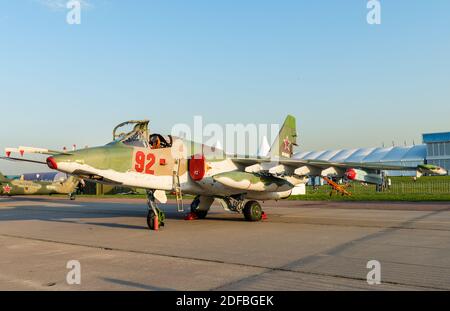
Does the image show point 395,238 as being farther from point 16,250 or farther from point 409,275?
point 16,250

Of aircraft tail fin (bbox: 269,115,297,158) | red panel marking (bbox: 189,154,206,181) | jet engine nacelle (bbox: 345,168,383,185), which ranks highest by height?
aircraft tail fin (bbox: 269,115,297,158)

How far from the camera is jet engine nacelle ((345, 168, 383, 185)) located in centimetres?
1342

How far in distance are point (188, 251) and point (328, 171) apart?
24.8ft

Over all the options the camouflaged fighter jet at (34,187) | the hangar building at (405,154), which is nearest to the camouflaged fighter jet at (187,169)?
the camouflaged fighter jet at (34,187)

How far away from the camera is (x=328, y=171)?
14086mm

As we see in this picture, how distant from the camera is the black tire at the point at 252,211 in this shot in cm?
1406

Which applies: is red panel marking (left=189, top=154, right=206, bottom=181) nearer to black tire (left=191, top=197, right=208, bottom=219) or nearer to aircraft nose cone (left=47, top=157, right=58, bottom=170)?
black tire (left=191, top=197, right=208, bottom=219)

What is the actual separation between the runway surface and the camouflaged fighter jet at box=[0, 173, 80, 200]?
2648cm

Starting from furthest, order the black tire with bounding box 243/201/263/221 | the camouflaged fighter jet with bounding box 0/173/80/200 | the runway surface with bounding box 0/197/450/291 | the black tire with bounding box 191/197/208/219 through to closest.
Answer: the camouflaged fighter jet with bounding box 0/173/80/200 → the black tire with bounding box 191/197/208/219 → the black tire with bounding box 243/201/263/221 → the runway surface with bounding box 0/197/450/291

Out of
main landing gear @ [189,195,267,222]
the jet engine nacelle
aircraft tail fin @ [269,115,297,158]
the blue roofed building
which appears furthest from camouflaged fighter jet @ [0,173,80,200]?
the blue roofed building

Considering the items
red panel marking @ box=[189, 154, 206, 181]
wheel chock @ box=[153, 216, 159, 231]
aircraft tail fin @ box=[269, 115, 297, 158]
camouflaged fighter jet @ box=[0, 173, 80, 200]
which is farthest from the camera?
camouflaged fighter jet @ box=[0, 173, 80, 200]

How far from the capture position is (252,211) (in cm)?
1405

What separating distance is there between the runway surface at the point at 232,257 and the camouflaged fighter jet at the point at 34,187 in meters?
26.5
